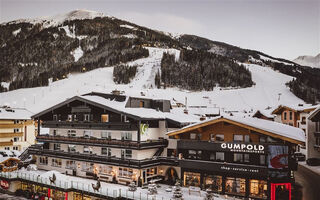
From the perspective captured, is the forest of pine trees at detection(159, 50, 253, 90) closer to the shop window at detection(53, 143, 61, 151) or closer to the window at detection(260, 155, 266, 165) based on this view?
the shop window at detection(53, 143, 61, 151)

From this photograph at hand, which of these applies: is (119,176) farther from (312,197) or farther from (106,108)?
(312,197)

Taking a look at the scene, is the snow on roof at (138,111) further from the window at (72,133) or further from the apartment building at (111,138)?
the window at (72,133)

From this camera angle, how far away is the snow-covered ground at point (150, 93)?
418 feet

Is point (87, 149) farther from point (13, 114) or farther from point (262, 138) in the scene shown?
point (13, 114)

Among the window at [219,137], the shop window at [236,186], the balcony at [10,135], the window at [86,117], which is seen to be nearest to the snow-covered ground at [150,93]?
the balcony at [10,135]

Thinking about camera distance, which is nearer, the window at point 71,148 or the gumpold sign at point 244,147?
the gumpold sign at point 244,147

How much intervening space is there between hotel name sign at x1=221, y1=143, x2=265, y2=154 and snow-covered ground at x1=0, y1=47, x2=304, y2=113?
284 feet

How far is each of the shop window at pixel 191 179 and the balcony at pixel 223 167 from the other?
3.62ft

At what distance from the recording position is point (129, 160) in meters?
39.2

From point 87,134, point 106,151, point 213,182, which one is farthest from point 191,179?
point 87,134

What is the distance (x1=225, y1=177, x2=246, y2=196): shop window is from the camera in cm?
3416

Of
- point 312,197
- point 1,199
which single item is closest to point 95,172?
point 1,199

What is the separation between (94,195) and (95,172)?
7.65 m

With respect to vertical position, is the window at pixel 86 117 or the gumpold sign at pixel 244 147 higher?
the window at pixel 86 117
